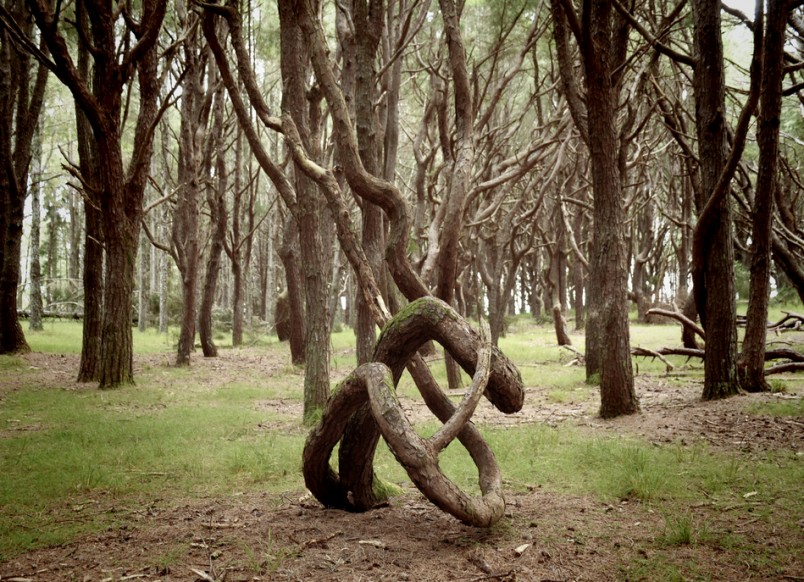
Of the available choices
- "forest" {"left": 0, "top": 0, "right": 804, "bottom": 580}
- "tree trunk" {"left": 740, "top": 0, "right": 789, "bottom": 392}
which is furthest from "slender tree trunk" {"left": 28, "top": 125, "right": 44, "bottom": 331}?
"tree trunk" {"left": 740, "top": 0, "right": 789, "bottom": 392}

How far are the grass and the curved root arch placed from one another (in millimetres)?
741

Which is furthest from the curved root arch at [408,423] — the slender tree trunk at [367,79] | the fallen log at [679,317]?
the fallen log at [679,317]

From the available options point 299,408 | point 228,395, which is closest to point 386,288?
point 299,408

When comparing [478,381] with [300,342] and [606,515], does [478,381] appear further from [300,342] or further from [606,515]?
[300,342]

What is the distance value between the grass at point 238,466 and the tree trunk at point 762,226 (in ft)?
2.21

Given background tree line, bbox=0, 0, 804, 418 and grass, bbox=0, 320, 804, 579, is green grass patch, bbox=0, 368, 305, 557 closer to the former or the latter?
grass, bbox=0, 320, 804, 579

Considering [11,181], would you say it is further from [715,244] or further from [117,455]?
[715,244]

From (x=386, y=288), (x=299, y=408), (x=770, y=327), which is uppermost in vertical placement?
(x=386, y=288)

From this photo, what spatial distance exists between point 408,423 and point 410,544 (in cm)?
82

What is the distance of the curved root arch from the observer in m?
3.09

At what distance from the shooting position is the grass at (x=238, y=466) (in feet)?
12.5

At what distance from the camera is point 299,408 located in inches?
332

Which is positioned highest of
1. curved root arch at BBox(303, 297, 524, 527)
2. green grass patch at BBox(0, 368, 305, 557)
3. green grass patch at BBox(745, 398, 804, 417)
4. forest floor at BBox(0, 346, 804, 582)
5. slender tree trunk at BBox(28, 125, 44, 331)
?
slender tree trunk at BBox(28, 125, 44, 331)

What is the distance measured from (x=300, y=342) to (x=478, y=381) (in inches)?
417
